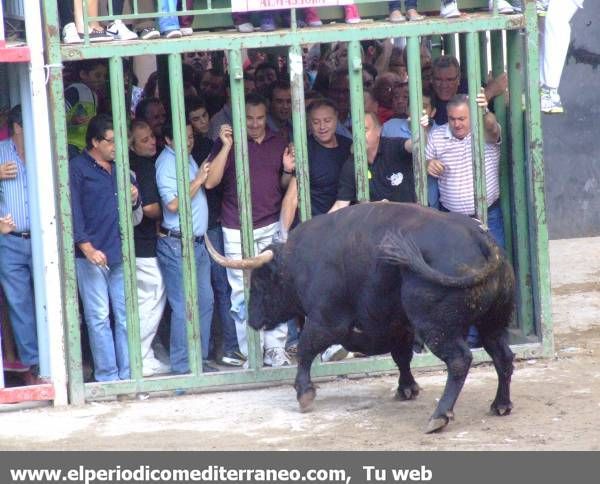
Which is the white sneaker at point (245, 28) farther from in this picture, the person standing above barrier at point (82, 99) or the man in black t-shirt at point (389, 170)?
the person standing above barrier at point (82, 99)

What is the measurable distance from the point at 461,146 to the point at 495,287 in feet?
5.79

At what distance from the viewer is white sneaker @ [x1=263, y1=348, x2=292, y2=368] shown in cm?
1007

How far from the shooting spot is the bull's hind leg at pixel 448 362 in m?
8.57

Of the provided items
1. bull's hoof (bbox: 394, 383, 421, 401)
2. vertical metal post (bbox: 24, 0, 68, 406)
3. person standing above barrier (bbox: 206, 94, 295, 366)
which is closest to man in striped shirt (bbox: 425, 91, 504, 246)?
person standing above barrier (bbox: 206, 94, 295, 366)

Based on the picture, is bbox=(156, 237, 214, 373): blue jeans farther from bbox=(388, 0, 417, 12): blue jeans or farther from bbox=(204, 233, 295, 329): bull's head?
bbox=(388, 0, 417, 12): blue jeans

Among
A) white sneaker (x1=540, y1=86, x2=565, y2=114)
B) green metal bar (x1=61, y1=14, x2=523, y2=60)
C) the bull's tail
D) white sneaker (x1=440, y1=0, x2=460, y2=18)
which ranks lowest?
the bull's tail

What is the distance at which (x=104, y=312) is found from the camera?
31.9 ft

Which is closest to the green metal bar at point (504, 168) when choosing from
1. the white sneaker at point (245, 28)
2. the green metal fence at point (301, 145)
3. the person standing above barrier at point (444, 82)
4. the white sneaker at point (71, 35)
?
the green metal fence at point (301, 145)

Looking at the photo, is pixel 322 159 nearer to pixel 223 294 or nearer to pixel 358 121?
pixel 358 121

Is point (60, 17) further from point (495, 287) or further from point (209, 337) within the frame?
point (495, 287)

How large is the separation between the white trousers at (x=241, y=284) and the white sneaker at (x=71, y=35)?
1.64m

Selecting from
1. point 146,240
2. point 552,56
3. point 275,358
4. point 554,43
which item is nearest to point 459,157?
point 552,56

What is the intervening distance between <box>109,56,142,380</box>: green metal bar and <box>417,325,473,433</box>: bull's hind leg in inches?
82.5

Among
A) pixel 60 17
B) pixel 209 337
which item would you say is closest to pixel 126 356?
pixel 209 337
